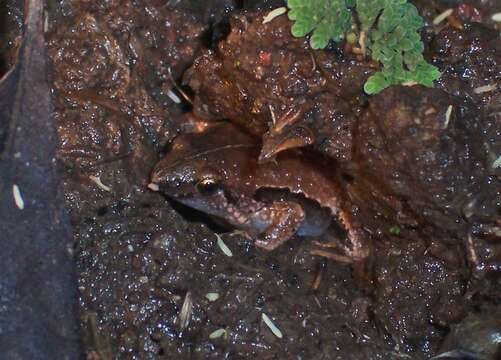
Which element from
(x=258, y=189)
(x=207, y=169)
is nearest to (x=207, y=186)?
(x=207, y=169)

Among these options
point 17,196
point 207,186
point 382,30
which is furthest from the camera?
point 207,186

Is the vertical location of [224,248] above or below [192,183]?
below

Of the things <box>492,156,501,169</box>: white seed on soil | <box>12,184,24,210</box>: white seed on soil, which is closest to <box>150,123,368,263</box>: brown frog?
<box>492,156,501,169</box>: white seed on soil

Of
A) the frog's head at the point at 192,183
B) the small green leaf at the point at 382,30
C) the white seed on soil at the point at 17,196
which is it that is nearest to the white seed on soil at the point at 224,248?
the frog's head at the point at 192,183

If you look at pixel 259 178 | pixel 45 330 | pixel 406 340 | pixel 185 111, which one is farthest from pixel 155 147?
pixel 406 340

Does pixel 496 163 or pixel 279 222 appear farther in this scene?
pixel 279 222

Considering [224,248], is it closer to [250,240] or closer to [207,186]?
[250,240]
